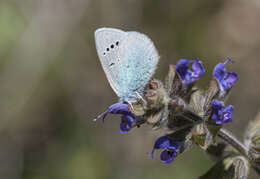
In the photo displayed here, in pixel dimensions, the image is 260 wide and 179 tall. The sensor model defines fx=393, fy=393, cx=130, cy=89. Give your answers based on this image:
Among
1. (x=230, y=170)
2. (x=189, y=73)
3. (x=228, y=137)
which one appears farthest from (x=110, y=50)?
(x=230, y=170)

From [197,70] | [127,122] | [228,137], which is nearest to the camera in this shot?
[127,122]

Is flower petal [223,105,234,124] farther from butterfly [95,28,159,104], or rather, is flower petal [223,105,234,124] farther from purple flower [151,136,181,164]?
butterfly [95,28,159,104]

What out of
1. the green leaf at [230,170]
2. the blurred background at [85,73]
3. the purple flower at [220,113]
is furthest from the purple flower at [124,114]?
the blurred background at [85,73]

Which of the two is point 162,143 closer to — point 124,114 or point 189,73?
point 124,114

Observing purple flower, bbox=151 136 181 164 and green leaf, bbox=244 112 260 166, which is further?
green leaf, bbox=244 112 260 166

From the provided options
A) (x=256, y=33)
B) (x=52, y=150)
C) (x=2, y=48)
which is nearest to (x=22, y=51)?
(x=2, y=48)

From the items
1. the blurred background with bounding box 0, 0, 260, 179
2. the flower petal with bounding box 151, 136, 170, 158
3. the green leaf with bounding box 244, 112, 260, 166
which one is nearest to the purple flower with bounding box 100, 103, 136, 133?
the flower petal with bounding box 151, 136, 170, 158
